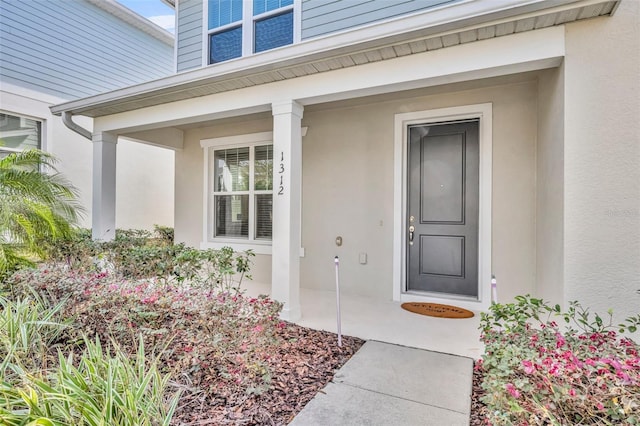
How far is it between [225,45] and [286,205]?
3.55 metres

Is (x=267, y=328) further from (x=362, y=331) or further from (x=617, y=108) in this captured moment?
(x=617, y=108)

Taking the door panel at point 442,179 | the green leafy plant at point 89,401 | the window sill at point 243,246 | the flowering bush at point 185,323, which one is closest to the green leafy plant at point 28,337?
the flowering bush at point 185,323

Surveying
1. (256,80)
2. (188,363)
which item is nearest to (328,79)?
(256,80)

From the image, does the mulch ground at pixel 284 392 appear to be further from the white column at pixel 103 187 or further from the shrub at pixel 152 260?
the white column at pixel 103 187

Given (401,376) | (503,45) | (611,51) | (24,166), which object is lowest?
(401,376)

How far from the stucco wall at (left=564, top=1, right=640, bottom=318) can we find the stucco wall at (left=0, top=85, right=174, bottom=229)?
8457 mm

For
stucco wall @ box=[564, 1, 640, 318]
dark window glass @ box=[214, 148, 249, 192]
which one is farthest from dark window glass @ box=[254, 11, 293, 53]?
stucco wall @ box=[564, 1, 640, 318]

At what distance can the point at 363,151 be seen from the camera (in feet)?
15.9

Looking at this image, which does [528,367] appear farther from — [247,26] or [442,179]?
[247,26]

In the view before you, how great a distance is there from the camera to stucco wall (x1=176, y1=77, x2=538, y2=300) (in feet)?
12.9

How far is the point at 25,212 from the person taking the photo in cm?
428

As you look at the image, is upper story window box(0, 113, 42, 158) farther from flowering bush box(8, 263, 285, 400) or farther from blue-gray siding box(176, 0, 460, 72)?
flowering bush box(8, 263, 285, 400)

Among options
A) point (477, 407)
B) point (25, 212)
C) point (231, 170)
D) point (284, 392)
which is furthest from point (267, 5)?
point (477, 407)

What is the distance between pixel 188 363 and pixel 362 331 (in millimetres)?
1801
